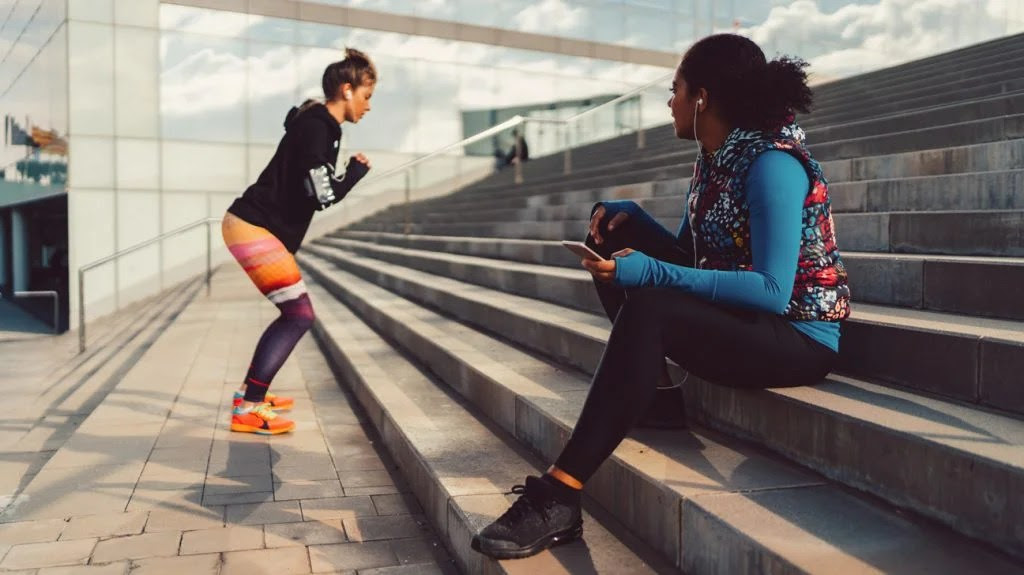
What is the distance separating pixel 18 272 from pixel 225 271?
11.7 meters

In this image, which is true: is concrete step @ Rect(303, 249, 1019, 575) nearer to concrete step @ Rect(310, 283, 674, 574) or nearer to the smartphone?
concrete step @ Rect(310, 283, 674, 574)

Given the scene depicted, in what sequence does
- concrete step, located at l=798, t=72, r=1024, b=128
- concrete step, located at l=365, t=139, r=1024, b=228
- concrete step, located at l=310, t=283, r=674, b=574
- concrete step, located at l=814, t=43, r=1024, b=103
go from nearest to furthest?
concrete step, located at l=310, t=283, r=674, b=574 < concrete step, located at l=365, t=139, r=1024, b=228 < concrete step, located at l=798, t=72, r=1024, b=128 < concrete step, located at l=814, t=43, r=1024, b=103

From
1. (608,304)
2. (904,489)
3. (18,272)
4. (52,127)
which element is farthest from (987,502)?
(18,272)

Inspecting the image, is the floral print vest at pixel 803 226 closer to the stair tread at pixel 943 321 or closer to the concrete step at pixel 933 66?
the stair tread at pixel 943 321

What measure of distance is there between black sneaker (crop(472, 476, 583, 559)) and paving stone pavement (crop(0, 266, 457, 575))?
57cm

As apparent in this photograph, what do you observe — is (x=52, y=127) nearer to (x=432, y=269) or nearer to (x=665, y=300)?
(x=432, y=269)

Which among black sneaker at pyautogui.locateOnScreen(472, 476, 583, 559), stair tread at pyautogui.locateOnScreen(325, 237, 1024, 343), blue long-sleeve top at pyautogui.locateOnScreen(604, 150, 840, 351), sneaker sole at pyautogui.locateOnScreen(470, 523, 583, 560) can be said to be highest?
blue long-sleeve top at pyautogui.locateOnScreen(604, 150, 840, 351)

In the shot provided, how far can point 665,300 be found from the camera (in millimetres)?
2295

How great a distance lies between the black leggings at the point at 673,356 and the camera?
223cm

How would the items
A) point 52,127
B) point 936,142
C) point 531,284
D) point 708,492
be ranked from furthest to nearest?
point 52,127 → point 531,284 → point 936,142 → point 708,492

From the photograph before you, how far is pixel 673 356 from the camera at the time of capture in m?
2.41

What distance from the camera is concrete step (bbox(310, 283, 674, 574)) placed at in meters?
2.32

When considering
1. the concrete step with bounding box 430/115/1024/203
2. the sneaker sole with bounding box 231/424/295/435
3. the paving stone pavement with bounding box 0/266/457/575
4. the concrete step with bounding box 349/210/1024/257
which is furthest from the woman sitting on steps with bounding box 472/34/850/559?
the concrete step with bounding box 430/115/1024/203

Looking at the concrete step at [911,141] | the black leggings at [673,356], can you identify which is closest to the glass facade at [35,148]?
the concrete step at [911,141]
